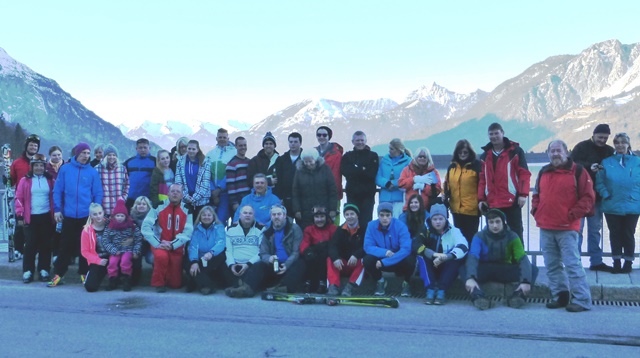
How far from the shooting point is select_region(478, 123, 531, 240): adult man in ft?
25.5

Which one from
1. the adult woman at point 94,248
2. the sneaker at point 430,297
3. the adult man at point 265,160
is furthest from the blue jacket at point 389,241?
the adult woman at point 94,248

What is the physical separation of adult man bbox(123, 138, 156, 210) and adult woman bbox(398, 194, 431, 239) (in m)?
4.10

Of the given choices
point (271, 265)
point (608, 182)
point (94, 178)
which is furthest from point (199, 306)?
point (608, 182)

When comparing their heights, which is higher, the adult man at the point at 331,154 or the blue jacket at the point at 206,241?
the adult man at the point at 331,154

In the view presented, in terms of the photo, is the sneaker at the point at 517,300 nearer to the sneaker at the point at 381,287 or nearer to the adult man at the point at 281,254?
the sneaker at the point at 381,287

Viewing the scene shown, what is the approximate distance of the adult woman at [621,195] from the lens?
313 inches

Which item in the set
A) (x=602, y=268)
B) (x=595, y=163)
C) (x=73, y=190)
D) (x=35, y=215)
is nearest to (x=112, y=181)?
(x=73, y=190)

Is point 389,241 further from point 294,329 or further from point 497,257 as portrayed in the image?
point 294,329

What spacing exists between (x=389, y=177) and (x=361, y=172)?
44cm

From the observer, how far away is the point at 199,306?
24.3ft

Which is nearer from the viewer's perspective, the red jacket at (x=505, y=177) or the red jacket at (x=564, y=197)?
the red jacket at (x=564, y=197)

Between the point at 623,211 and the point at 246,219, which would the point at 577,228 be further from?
the point at 246,219

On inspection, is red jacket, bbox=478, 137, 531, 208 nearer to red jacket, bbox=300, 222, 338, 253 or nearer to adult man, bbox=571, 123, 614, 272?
adult man, bbox=571, 123, 614, 272

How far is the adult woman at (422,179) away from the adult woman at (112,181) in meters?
4.13
